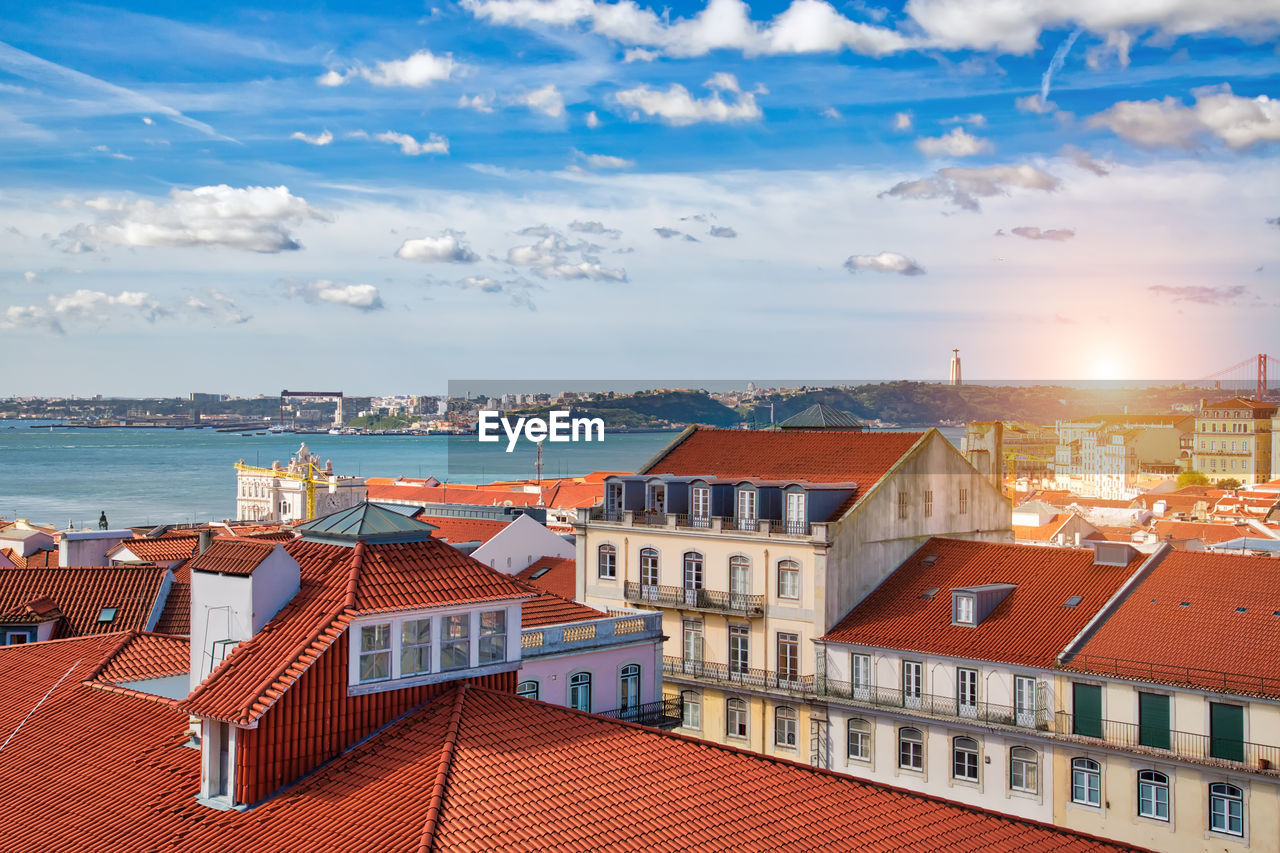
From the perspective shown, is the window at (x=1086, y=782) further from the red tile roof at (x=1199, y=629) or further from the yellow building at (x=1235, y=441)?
the yellow building at (x=1235, y=441)

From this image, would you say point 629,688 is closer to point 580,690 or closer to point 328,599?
point 580,690

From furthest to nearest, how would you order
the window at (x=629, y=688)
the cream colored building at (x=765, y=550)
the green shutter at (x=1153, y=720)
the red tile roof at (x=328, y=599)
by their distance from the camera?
the cream colored building at (x=765, y=550) → the green shutter at (x=1153, y=720) → the window at (x=629, y=688) → the red tile roof at (x=328, y=599)

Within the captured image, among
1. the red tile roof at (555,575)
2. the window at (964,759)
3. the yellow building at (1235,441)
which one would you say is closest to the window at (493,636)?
the window at (964,759)

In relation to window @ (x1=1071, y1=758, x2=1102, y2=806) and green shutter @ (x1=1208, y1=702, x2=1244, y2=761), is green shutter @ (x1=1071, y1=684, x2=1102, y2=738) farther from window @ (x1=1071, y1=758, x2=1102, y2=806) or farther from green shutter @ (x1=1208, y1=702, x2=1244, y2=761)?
green shutter @ (x1=1208, y1=702, x2=1244, y2=761)

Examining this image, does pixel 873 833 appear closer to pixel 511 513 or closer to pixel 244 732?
pixel 244 732

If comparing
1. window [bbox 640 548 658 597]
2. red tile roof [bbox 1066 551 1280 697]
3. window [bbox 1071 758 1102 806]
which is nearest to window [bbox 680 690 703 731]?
window [bbox 640 548 658 597]
